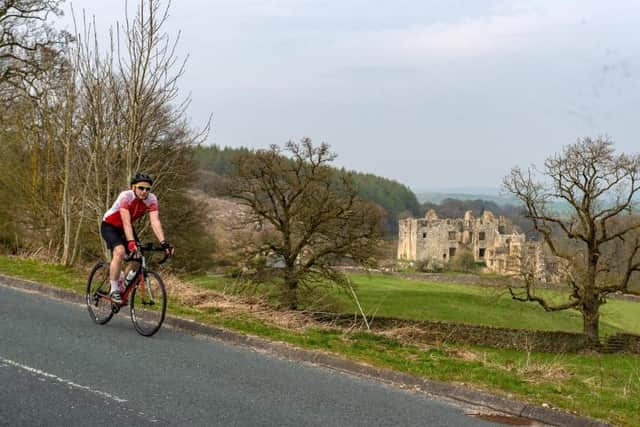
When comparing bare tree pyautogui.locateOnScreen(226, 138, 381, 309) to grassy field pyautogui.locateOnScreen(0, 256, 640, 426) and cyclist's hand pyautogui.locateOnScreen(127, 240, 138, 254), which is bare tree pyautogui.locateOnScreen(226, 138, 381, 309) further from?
cyclist's hand pyautogui.locateOnScreen(127, 240, 138, 254)

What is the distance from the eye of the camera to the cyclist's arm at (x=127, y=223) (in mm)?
9250

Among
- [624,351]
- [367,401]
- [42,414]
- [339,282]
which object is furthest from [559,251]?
[42,414]

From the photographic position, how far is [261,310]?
1260 centimetres

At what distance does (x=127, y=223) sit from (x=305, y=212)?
1156 inches

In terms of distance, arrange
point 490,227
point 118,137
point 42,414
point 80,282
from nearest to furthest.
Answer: point 42,414
point 80,282
point 118,137
point 490,227

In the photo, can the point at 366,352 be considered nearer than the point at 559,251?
Yes

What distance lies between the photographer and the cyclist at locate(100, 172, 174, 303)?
9.38m

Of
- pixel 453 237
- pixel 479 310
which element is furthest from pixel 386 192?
pixel 479 310

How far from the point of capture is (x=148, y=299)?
9852 millimetres

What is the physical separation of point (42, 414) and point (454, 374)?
487 centimetres

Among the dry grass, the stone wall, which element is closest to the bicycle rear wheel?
the dry grass

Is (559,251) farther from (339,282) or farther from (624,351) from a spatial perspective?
(339,282)

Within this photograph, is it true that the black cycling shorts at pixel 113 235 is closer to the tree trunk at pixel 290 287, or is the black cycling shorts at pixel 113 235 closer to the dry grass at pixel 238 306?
the dry grass at pixel 238 306

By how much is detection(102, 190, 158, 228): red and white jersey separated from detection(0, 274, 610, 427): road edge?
6.52ft
